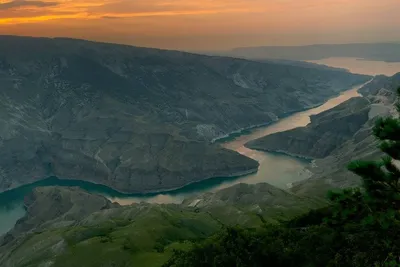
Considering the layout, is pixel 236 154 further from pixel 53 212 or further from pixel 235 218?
pixel 235 218

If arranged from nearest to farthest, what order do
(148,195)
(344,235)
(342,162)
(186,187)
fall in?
(344,235)
(342,162)
(148,195)
(186,187)

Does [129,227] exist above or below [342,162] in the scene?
above

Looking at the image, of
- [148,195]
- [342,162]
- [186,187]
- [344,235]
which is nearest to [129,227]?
[344,235]

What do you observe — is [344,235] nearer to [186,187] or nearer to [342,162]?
[342,162]

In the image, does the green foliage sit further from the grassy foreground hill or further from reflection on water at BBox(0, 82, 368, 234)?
reflection on water at BBox(0, 82, 368, 234)

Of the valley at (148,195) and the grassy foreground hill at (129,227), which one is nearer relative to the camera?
the grassy foreground hill at (129,227)

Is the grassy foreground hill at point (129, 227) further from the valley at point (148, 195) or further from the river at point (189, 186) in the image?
the river at point (189, 186)

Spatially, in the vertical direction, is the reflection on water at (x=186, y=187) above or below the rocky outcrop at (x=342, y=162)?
below

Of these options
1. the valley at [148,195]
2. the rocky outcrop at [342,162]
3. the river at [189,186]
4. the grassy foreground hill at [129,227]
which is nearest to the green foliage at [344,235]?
the grassy foreground hill at [129,227]

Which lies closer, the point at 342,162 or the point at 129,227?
the point at 129,227
